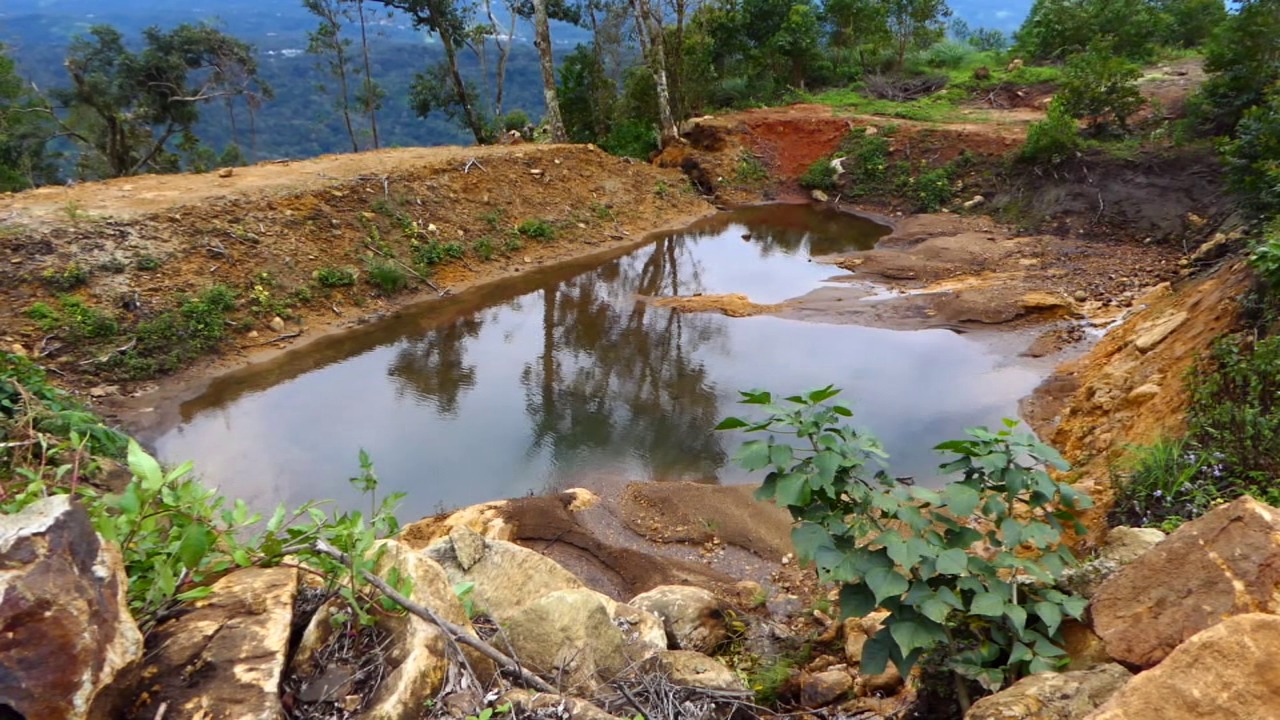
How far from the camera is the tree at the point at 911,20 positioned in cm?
2141

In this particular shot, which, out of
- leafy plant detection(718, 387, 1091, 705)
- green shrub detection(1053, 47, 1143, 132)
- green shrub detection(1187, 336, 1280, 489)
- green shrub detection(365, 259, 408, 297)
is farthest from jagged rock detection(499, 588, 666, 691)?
green shrub detection(1053, 47, 1143, 132)

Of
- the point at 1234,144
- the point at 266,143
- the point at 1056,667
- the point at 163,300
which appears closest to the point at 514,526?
the point at 1056,667

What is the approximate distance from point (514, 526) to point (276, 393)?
4.22 metres

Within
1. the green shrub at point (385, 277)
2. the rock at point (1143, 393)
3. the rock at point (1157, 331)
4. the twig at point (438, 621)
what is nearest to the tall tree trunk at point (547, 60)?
the green shrub at point (385, 277)

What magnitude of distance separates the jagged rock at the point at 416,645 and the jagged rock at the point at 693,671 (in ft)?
2.70

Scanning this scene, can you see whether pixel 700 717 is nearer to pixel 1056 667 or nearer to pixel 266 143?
pixel 1056 667

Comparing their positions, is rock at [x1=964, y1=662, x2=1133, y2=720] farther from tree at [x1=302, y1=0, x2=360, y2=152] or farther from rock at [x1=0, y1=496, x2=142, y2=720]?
tree at [x1=302, y1=0, x2=360, y2=152]

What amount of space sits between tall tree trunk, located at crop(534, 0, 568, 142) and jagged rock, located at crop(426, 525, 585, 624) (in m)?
13.1

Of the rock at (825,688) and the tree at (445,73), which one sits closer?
the rock at (825,688)

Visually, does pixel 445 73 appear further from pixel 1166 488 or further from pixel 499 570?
pixel 1166 488

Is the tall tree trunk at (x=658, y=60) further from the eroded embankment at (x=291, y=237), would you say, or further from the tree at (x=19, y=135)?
the tree at (x=19, y=135)

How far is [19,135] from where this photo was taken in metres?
17.2

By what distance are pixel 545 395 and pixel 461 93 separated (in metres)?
11.9

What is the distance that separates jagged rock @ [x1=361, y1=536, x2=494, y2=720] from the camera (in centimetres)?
188
